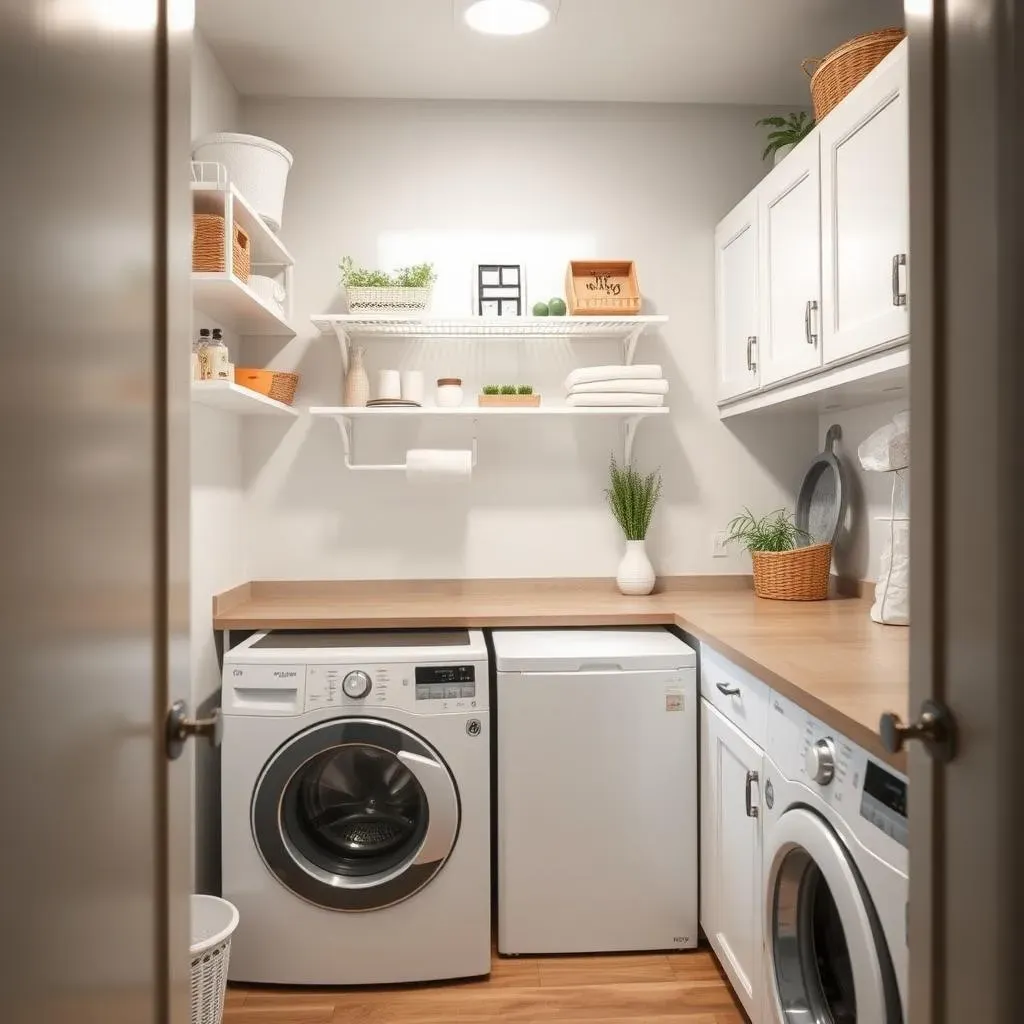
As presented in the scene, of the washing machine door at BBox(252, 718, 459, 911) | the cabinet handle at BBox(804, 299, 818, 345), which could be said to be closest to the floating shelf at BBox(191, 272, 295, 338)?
the washing machine door at BBox(252, 718, 459, 911)

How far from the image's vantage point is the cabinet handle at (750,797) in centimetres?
190

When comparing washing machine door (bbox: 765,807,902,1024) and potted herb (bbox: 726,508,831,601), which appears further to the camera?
potted herb (bbox: 726,508,831,601)

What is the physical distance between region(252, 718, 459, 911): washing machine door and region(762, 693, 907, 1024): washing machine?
0.84m

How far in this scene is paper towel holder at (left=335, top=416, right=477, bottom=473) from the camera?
290 centimetres

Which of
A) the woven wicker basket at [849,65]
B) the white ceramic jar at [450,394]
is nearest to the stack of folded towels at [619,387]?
the white ceramic jar at [450,394]

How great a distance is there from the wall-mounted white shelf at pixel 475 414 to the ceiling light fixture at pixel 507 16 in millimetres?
1063

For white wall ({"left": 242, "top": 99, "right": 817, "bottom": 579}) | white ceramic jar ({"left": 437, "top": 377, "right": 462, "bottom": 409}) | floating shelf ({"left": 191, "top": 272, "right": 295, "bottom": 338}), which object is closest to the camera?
floating shelf ({"left": 191, "top": 272, "right": 295, "bottom": 338})

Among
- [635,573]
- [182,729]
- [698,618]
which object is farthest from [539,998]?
[182,729]

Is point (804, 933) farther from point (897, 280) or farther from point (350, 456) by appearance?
point (350, 456)

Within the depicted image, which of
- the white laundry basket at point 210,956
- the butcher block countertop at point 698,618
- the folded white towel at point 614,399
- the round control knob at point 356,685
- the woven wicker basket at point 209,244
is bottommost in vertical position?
the white laundry basket at point 210,956

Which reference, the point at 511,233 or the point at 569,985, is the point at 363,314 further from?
the point at 569,985

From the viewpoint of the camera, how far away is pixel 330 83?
Answer: 9.53 ft

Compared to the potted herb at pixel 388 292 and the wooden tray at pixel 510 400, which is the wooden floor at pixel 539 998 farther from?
the potted herb at pixel 388 292

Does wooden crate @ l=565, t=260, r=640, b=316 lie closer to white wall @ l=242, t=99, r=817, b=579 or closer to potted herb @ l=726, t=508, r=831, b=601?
white wall @ l=242, t=99, r=817, b=579
